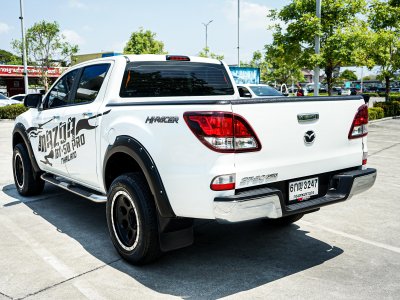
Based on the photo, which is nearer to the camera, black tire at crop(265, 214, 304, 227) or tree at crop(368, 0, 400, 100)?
black tire at crop(265, 214, 304, 227)

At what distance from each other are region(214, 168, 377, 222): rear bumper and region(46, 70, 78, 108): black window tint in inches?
115

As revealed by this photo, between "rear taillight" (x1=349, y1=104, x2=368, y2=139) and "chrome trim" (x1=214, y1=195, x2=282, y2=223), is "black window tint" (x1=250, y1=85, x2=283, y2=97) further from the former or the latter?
"chrome trim" (x1=214, y1=195, x2=282, y2=223)

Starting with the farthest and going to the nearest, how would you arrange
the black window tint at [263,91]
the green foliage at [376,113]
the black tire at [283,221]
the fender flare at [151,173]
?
the green foliage at [376,113] → the black window tint at [263,91] → the black tire at [283,221] → the fender flare at [151,173]

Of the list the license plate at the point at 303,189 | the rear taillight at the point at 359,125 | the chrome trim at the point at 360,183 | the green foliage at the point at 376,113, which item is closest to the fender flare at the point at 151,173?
the license plate at the point at 303,189

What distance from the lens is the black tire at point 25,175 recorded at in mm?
6242

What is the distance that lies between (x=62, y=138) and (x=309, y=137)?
2.93 meters

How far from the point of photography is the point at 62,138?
510 cm

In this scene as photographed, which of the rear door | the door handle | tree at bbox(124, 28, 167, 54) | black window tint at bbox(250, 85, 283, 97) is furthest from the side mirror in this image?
tree at bbox(124, 28, 167, 54)

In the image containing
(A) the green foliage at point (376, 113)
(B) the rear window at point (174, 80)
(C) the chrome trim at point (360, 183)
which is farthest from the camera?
(A) the green foliage at point (376, 113)

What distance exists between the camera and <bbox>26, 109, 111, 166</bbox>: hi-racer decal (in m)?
4.66

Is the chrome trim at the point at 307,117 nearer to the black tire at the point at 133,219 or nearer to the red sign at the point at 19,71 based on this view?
the black tire at the point at 133,219

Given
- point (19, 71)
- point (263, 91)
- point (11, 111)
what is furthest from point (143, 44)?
point (263, 91)

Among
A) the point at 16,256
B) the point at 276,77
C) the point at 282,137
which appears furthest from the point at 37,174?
the point at 276,77

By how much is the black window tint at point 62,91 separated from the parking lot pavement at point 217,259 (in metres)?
1.44
